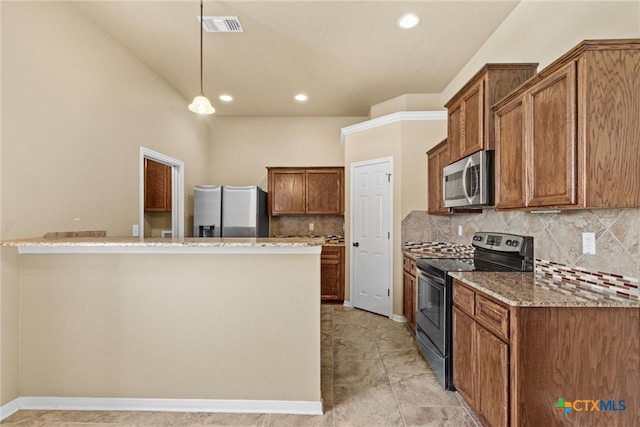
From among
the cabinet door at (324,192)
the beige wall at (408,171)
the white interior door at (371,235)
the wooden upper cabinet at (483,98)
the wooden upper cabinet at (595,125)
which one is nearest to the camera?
the wooden upper cabinet at (595,125)

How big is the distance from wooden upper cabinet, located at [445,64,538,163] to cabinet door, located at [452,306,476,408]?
1250 mm

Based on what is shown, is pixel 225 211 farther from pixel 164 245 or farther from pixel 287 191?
pixel 164 245

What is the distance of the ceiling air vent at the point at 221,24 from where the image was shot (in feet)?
8.21

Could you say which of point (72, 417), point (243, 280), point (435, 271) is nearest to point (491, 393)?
point (435, 271)

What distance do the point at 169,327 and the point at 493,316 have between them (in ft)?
6.72

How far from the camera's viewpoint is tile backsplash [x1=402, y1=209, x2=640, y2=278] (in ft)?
4.73

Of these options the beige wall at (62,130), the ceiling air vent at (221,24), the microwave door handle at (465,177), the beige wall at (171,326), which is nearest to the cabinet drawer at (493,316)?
the microwave door handle at (465,177)

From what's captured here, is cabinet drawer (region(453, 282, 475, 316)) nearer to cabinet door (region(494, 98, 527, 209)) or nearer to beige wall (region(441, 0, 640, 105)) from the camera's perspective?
cabinet door (region(494, 98, 527, 209))

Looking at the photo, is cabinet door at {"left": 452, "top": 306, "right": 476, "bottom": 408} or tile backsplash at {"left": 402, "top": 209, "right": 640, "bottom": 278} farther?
cabinet door at {"left": 452, "top": 306, "right": 476, "bottom": 408}

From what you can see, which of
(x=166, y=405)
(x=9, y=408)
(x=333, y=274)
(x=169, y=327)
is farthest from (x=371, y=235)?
(x=9, y=408)

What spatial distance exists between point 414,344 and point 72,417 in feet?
9.36

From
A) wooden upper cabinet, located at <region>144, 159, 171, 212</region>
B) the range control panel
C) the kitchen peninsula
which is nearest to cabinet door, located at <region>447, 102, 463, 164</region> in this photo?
the range control panel

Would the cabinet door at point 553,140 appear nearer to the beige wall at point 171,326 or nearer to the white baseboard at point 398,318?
the beige wall at point 171,326

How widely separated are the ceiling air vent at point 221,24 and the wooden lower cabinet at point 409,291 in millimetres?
2876
